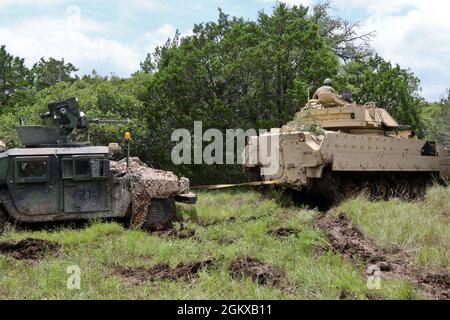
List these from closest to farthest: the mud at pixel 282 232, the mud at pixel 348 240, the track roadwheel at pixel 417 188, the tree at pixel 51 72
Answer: the mud at pixel 348 240 < the mud at pixel 282 232 < the track roadwheel at pixel 417 188 < the tree at pixel 51 72

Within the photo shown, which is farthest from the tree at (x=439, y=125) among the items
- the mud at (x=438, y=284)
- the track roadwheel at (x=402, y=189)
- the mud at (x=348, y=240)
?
the mud at (x=438, y=284)

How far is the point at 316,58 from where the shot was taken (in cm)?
1577

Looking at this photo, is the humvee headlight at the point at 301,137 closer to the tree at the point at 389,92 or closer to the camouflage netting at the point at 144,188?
the camouflage netting at the point at 144,188

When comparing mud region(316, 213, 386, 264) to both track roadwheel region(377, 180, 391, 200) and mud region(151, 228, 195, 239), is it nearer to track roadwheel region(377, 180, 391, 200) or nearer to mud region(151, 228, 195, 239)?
mud region(151, 228, 195, 239)

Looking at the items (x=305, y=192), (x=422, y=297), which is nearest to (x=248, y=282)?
(x=422, y=297)

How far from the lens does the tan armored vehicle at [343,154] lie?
11398 millimetres

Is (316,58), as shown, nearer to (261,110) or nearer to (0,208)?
(261,110)

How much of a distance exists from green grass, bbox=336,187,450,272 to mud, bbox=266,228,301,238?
1.05 metres

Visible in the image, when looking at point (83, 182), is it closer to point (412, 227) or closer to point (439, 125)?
point (412, 227)

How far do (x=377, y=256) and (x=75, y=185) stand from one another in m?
5.07

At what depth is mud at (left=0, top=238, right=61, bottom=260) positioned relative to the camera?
7.09m

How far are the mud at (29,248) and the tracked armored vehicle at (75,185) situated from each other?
1.41 metres

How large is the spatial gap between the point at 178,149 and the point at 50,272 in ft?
32.6

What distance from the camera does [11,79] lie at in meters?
28.2
